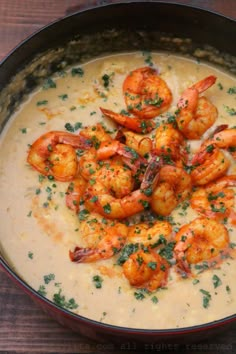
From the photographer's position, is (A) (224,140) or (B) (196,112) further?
(B) (196,112)

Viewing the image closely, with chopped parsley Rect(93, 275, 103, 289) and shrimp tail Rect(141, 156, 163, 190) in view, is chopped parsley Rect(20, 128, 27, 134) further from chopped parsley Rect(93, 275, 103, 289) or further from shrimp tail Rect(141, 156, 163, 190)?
chopped parsley Rect(93, 275, 103, 289)

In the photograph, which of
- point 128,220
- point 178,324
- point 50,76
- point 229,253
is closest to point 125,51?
point 50,76

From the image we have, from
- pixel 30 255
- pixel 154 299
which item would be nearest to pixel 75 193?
pixel 30 255

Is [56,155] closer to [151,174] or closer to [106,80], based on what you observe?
[151,174]

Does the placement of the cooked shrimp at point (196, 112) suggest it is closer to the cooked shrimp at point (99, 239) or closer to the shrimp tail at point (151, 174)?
the shrimp tail at point (151, 174)

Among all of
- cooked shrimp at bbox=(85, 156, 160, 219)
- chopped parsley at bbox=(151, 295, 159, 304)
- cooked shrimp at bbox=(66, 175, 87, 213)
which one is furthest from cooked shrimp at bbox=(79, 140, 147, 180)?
chopped parsley at bbox=(151, 295, 159, 304)

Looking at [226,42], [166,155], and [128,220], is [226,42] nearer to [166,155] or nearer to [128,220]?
[166,155]

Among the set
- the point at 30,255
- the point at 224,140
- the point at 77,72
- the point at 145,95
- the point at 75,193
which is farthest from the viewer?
the point at 77,72
